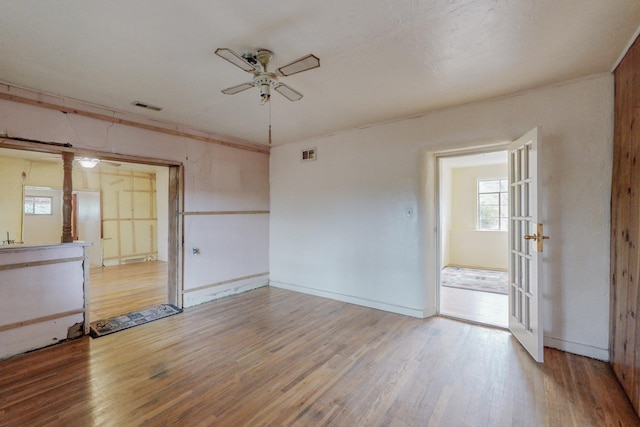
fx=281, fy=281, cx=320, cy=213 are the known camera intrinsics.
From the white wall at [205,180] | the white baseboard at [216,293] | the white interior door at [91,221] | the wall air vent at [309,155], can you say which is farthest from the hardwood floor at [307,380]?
the white interior door at [91,221]

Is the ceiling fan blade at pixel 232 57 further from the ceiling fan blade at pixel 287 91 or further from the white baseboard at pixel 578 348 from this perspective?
the white baseboard at pixel 578 348

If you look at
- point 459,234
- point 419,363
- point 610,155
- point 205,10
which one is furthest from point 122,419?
point 459,234

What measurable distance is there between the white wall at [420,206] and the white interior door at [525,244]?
0.71 ft

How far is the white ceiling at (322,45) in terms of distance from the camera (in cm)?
174

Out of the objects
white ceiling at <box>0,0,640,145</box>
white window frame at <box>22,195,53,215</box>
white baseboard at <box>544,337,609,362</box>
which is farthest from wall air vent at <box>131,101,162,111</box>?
white window frame at <box>22,195,53,215</box>

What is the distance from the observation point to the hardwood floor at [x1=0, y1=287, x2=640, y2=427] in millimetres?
1916

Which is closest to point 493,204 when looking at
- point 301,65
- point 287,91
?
point 287,91

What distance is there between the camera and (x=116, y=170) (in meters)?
7.39

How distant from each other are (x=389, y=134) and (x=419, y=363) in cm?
279

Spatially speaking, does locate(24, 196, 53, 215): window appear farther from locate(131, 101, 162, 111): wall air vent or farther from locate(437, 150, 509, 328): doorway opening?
locate(437, 150, 509, 328): doorway opening

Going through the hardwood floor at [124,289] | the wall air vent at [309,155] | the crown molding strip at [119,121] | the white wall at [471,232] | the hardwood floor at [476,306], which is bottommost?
the hardwood floor at [124,289]

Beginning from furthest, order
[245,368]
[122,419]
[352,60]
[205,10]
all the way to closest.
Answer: [245,368] → [352,60] → [122,419] → [205,10]

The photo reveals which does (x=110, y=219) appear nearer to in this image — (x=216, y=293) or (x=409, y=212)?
(x=216, y=293)

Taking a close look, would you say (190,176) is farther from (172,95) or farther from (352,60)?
(352,60)
